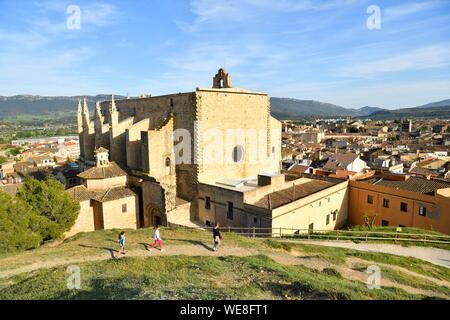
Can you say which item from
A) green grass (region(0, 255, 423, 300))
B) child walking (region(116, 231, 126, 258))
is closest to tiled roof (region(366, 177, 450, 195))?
green grass (region(0, 255, 423, 300))

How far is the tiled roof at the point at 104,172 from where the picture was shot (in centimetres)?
2589

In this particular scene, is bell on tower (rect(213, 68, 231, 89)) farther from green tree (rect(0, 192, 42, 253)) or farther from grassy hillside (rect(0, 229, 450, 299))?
green tree (rect(0, 192, 42, 253))

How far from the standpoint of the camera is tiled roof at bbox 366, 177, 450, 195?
25.5 meters

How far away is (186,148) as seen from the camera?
26578 millimetres

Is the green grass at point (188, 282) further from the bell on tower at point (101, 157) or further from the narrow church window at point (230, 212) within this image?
the bell on tower at point (101, 157)

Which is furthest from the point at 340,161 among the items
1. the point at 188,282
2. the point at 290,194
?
the point at 188,282

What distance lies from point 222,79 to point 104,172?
13.6 metres

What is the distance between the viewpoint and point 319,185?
27812 mm

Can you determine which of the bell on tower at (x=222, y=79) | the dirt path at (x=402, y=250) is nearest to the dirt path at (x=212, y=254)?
the dirt path at (x=402, y=250)

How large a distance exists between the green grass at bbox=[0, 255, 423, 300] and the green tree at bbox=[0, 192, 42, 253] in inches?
216

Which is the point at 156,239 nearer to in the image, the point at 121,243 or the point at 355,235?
the point at 121,243
